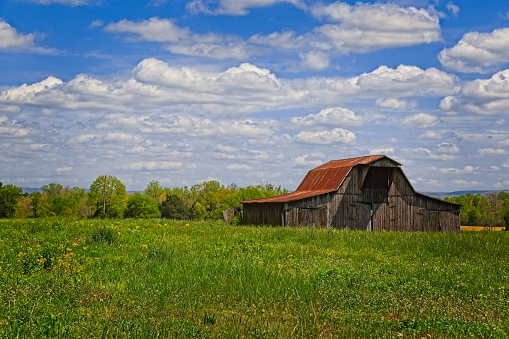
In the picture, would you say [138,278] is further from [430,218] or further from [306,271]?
[430,218]

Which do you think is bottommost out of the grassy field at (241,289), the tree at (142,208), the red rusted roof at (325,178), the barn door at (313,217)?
the grassy field at (241,289)

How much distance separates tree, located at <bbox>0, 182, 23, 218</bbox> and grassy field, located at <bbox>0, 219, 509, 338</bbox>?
55752mm

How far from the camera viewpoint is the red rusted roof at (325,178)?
47.4 metres

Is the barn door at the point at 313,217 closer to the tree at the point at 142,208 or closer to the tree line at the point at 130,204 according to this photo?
the tree line at the point at 130,204

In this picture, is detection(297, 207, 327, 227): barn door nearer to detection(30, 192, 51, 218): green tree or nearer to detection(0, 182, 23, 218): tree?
detection(0, 182, 23, 218): tree

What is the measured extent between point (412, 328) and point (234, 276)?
5.73m

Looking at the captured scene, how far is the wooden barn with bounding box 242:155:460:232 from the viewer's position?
152ft

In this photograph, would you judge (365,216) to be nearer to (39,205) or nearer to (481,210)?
(39,205)

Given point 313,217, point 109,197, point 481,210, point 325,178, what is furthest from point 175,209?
point 481,210

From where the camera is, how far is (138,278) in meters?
15.0

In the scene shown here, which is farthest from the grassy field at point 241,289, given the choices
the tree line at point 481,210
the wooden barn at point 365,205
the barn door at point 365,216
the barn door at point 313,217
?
the tree line at point 481,210

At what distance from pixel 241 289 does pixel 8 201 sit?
69328 mm

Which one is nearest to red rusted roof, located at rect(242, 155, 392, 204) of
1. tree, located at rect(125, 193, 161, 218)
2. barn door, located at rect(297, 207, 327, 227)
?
barn door, located at rect(297, 207, 327, 227)

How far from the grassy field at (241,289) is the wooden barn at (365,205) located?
863 inches
